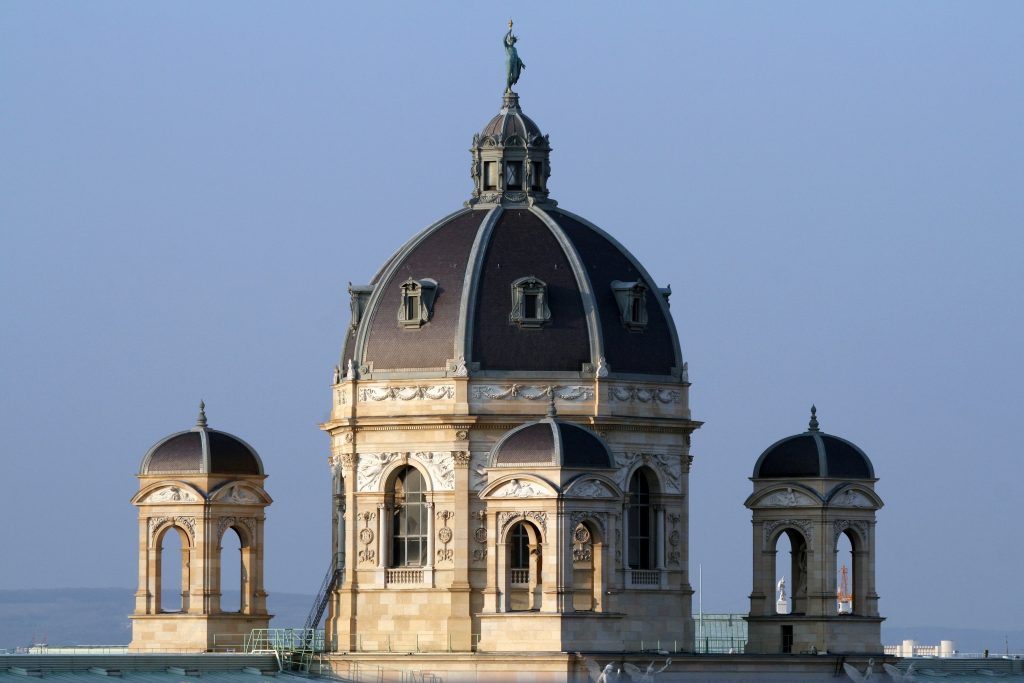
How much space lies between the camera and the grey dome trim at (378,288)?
5719 inches

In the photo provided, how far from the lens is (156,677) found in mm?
132875

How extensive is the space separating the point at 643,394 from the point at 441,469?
341 inches

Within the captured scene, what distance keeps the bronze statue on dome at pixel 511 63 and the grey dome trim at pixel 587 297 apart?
902 cm

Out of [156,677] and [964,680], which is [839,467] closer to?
[964,680]

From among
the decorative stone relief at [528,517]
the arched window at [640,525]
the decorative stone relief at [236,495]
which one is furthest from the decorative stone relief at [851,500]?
the decorative stone relief at [236,495]

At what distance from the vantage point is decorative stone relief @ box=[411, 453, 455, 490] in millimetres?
142375

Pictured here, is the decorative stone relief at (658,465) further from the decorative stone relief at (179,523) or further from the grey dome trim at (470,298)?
the decorative stone relief at (179,523)

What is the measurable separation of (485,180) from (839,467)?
61.2ft

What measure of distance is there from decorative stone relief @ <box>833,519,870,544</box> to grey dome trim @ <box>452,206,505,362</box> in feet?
55.1

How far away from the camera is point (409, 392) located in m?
143

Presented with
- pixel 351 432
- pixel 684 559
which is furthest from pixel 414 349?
pixel 684 559

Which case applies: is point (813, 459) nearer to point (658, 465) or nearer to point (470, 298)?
point (658, 465)

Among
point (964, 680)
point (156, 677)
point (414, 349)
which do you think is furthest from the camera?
point (964, 680)

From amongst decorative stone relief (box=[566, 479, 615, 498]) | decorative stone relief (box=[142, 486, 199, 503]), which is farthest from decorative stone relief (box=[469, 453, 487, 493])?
decorative stone relief (box=[142, 486, 199, 503])
